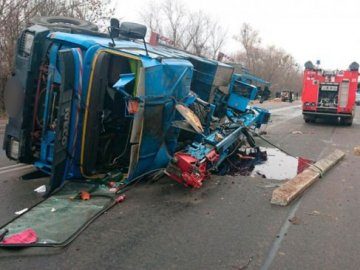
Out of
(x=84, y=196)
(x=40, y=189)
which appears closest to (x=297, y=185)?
(x=84, y=196)

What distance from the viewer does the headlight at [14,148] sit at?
19.2 feet

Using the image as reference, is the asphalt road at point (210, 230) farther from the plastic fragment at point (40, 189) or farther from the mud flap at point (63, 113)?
the mud flap at point (63, 113)

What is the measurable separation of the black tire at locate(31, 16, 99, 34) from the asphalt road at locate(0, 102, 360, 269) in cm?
223

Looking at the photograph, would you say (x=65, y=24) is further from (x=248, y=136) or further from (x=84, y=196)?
(x=248, y=136)

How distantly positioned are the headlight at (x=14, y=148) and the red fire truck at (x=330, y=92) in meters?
14.8

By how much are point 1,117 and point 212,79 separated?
11.4 metres

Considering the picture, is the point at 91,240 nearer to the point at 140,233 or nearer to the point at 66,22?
the point at 140,233

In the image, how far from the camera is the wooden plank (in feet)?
18.1

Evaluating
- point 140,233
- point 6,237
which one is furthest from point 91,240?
point 6,237

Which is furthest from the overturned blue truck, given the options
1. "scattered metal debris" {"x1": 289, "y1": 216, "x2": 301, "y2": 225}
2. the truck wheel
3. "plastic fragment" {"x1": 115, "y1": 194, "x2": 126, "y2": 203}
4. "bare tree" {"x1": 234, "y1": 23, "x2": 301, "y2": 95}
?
"bare tree" {"x1": 234, "y1": 23, "x2": 301, "y2": 95}

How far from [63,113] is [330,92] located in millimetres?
15299

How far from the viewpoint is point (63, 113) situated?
5262 mm

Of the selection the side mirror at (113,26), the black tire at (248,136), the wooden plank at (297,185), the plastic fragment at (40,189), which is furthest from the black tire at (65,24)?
the wooden plank at (297,185)

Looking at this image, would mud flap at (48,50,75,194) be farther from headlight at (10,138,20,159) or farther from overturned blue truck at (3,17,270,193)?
headlight at (10,138,20,159)
